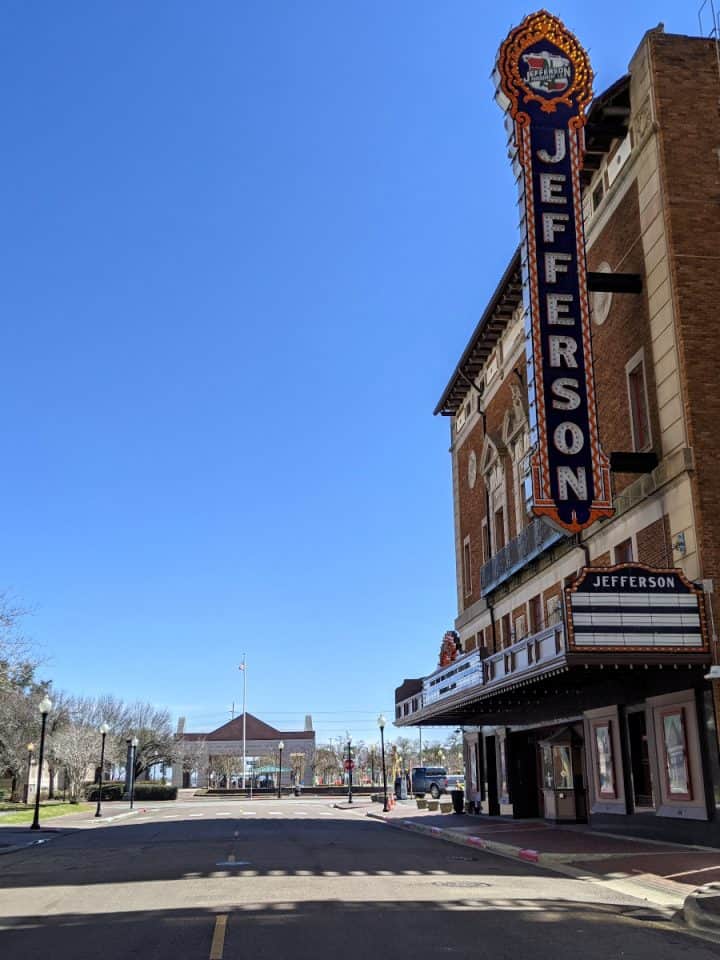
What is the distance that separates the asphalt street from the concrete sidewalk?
467 mm

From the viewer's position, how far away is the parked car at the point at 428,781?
7331 cm

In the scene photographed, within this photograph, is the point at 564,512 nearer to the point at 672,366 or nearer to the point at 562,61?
the point at 672,366

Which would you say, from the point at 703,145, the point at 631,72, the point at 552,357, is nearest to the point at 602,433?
the point at 552,357

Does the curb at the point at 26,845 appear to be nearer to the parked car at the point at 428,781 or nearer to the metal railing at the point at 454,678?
the metal railing at the point at 454,678

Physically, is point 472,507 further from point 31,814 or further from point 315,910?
point 315,910

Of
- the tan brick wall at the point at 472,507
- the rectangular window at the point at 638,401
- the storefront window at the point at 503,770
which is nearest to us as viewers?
the rectangular window at the point at 638,401

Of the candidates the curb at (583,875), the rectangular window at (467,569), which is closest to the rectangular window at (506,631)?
the rectangular window at (467,569)

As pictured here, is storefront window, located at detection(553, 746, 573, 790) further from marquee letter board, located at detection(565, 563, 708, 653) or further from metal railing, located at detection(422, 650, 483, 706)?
marquee letter board, located at detection(565, 563, 708, 653)

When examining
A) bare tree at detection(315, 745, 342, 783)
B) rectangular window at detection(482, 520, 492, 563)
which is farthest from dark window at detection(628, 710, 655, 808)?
bare tree at detection(315, 745, 342, 783)

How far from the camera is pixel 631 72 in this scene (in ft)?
81.0

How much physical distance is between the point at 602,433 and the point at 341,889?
1551 cm

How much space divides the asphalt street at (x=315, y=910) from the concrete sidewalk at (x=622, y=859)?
0.47 metres

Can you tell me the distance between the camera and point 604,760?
26.0m

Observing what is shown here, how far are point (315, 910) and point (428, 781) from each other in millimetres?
66387
